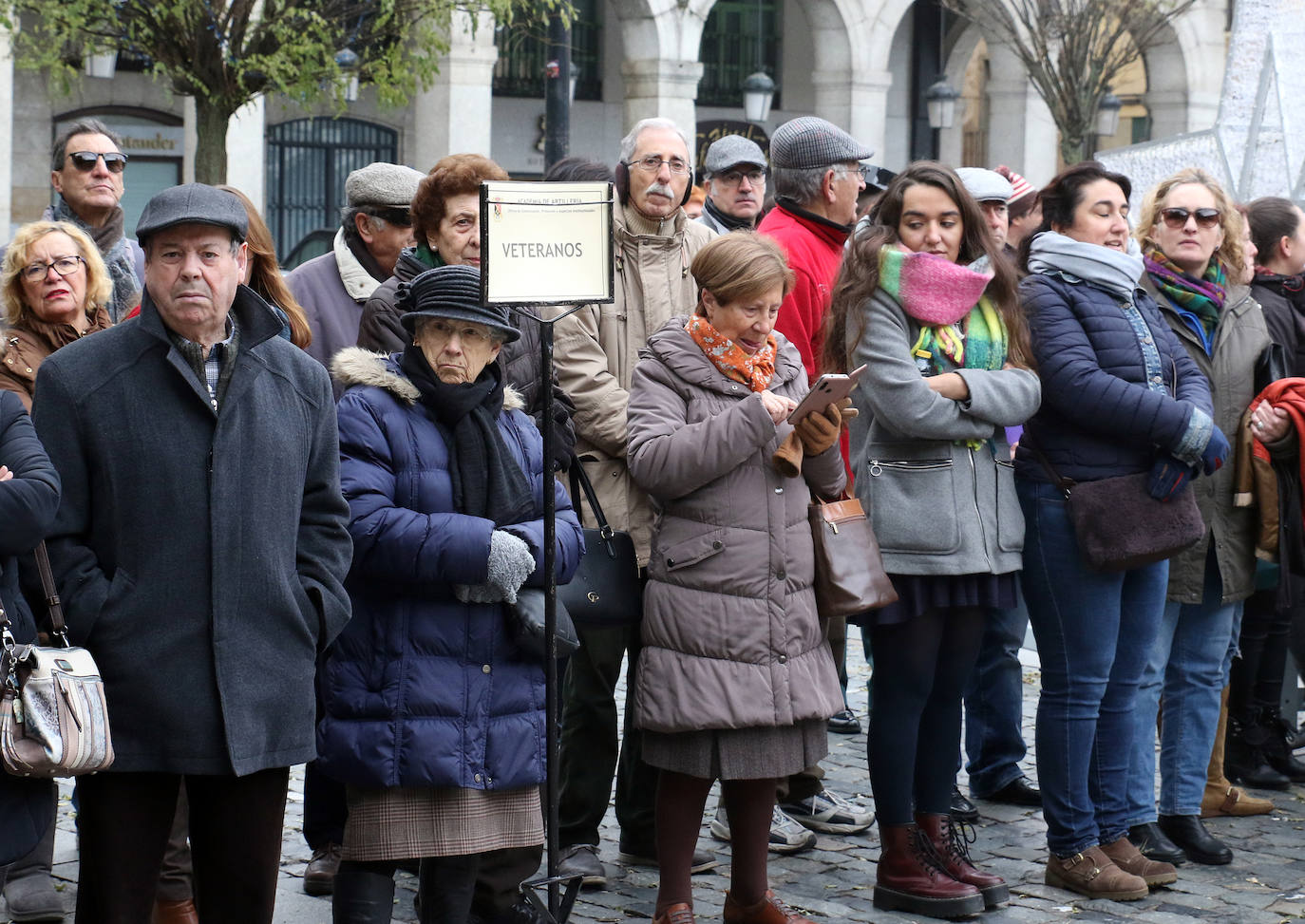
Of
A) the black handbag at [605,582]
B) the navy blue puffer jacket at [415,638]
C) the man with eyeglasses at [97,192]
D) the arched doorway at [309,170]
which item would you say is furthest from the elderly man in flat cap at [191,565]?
the arched doorway at [309,170]

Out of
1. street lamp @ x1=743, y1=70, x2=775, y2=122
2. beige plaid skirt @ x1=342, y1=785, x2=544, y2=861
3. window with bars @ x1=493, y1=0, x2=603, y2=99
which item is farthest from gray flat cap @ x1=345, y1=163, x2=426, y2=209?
window with bars @ x1=493, y1=0, x2=603, y2=99

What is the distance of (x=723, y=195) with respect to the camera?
27.3 ft

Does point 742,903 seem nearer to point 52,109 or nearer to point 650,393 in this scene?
point 650,393

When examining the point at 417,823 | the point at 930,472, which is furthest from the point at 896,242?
the point at 417,823

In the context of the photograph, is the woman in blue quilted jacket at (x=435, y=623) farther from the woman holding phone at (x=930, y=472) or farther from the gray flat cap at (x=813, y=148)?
the gray flat cap at (x=813, y=148)

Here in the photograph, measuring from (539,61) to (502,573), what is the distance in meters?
24.5

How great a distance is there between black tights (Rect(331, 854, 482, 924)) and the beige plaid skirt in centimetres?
6

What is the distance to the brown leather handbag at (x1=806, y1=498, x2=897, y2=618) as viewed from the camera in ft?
16.9

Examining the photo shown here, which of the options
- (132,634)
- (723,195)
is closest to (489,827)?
(132,634)

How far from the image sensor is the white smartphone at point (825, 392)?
193 inches

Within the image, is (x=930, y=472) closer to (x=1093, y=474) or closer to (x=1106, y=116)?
(x=1093, y=474)

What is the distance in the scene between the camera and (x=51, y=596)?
12.3ft

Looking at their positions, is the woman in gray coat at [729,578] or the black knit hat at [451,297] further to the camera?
the woman in gray coat at [729,578]

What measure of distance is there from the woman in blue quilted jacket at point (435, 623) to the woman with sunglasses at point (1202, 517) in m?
2.64
